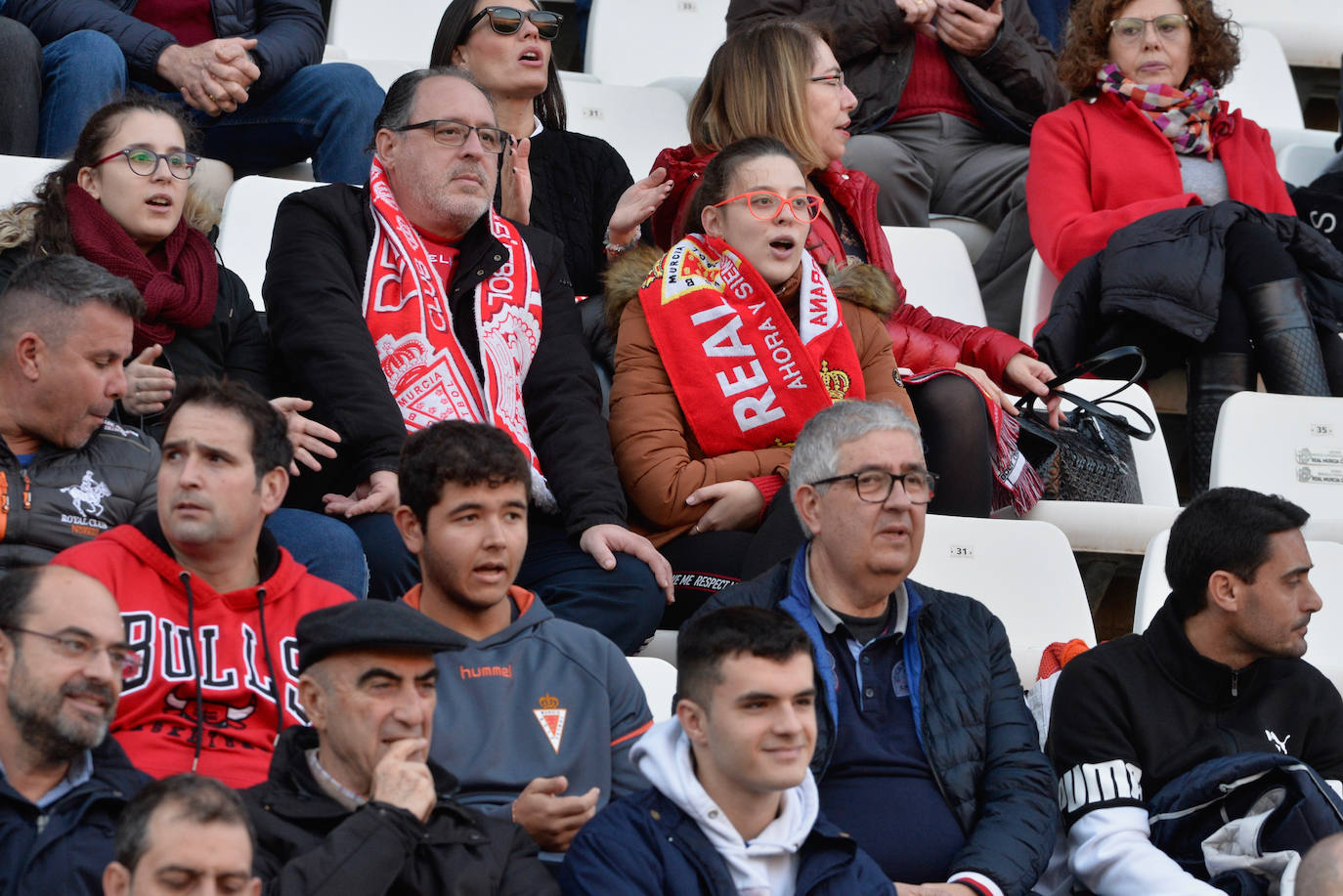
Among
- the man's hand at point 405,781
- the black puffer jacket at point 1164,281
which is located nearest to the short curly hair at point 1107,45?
the black puffer jacket at point 1164,281

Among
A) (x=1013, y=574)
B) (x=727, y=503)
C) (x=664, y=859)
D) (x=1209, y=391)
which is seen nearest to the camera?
(x=664, y=859)

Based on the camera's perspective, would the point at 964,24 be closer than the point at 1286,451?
No

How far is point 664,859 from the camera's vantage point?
2250 millimetres

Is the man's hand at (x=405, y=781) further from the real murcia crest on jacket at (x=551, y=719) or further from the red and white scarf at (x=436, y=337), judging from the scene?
the red and white scarf at (x=436, y=337)

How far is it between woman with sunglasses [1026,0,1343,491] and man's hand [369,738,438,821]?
2.50 m

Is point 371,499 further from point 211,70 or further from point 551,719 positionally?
point 211,70

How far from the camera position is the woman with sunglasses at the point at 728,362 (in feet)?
11.1

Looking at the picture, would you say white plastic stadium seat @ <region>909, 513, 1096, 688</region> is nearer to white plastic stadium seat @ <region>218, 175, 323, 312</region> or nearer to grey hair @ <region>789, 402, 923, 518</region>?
grey hair @ <region>789, 402, 923, 518</region>

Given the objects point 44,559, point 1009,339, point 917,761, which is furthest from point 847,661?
point 1009,339

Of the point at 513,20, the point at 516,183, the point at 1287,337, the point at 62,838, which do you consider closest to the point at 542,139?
the point at 513,20

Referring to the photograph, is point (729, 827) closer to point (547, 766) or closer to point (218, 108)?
point (547, 766)

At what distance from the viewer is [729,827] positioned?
89.8 inches

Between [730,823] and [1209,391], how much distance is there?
240cm

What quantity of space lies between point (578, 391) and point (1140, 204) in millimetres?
1748
